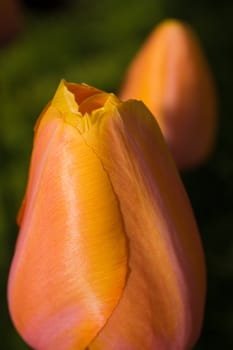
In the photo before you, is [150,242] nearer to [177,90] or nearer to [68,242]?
[68,242]

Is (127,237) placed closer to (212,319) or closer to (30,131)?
(212,319)

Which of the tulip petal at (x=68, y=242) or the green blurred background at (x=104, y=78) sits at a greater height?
the tulip petal at (x=68, y=242)

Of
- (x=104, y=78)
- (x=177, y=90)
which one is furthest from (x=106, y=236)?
(x=104, y=78)

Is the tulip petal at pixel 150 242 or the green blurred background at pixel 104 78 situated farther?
the green blurred background at pixel 104 78

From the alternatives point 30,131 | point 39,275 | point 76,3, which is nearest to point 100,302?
point 39,275

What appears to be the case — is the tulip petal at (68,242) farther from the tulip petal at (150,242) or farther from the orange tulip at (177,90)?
the orange tulip at (177,90)

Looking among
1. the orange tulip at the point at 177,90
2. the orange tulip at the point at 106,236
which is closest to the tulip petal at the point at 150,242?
the orange tulip at the point at 106,236

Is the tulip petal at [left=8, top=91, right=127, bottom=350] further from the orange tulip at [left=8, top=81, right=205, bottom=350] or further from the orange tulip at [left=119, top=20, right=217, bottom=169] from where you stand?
the orange tulip at [left=119, top=20, right=217, bottom=169]
